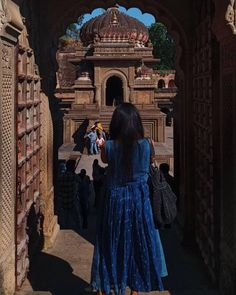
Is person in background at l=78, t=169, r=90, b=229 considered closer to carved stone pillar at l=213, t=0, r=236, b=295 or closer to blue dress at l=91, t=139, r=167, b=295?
carved stone pillar at l=213, t=0, r=236, b=295

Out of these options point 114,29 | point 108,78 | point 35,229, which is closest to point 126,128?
point 35,229

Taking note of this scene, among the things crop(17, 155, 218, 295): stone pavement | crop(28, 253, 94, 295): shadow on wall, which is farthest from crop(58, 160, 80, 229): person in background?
crop(28, 253, 94, 295): shadow on wall

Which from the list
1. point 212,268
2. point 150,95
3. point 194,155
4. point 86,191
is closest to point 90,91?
point 150,95

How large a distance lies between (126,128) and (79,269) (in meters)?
2.47

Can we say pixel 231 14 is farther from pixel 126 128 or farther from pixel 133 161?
pixel 133 161

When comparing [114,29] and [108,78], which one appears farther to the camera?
[114,29]

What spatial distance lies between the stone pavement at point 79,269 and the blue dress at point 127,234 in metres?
0.45

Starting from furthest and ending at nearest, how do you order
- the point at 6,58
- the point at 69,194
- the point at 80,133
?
the point at 80,133, the point at 69,194, the point at 6,58

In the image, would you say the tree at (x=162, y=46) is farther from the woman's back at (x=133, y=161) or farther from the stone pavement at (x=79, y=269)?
the woman's back at (x=133, y=161)

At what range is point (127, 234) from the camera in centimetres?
358

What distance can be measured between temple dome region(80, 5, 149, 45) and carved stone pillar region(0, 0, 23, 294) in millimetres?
22556

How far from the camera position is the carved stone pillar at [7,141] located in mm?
3658

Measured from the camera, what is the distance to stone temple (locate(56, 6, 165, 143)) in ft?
72.8

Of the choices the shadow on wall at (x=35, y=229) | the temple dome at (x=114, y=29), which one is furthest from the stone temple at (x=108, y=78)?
the shadow on wall at (x=35, y=229)
